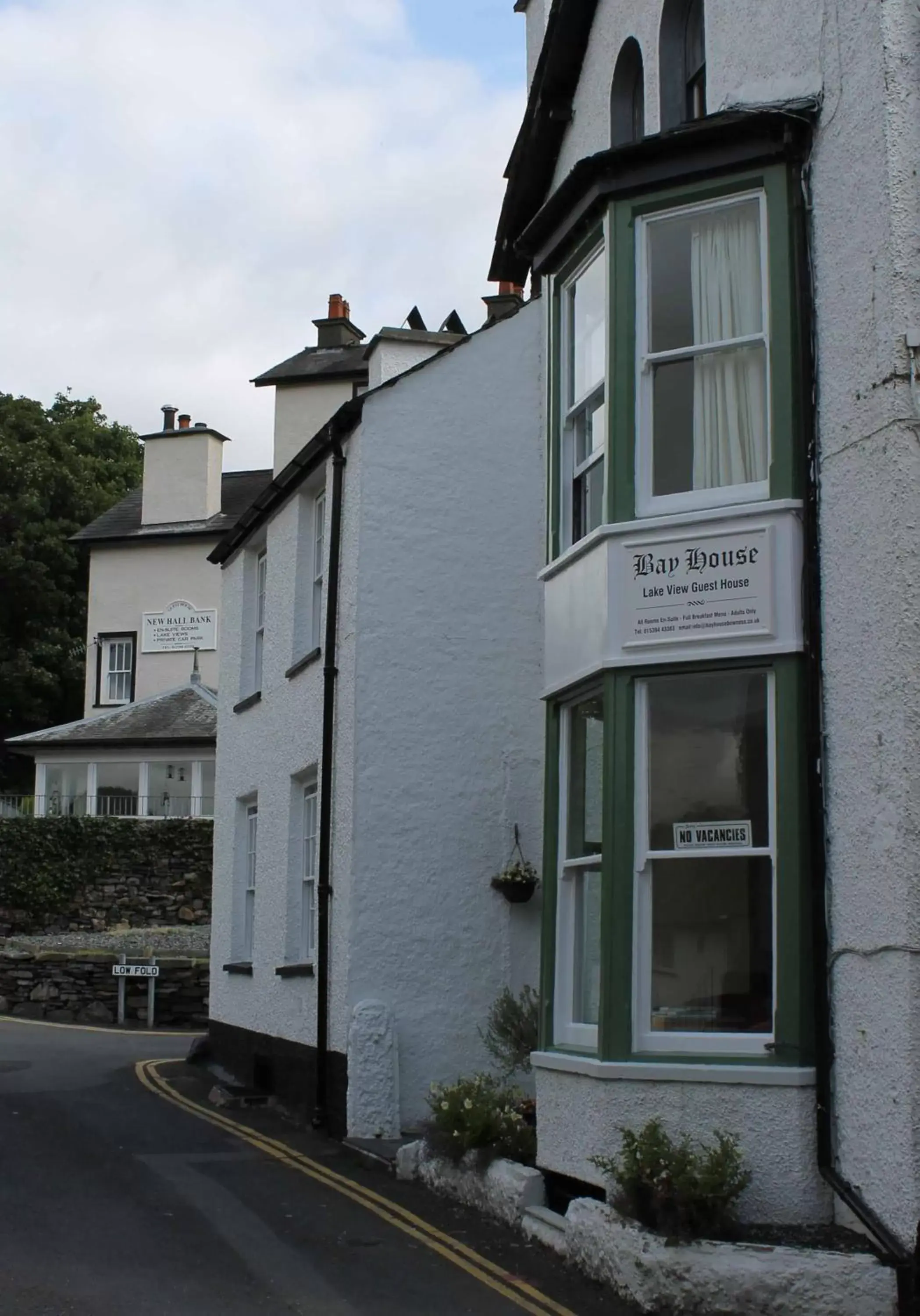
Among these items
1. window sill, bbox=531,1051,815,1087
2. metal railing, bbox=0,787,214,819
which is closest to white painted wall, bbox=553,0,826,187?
window sill, bbox=531,1051,815,1087

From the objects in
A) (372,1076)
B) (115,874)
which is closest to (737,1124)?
(372,1076)

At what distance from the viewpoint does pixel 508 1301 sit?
8.69m

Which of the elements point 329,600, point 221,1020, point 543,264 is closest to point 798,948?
point 543,264

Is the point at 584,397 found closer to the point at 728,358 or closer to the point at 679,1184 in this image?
the point at 728,358

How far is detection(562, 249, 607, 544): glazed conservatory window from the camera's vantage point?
11.1 metres

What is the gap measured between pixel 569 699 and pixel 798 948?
2.61 metres

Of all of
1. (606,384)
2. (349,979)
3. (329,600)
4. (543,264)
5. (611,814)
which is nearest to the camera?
(611,814)

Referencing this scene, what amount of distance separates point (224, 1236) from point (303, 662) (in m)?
6.72

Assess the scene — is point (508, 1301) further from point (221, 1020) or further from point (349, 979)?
point (221, 1020)

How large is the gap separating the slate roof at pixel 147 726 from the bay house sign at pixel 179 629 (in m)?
2.83

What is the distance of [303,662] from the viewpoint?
16.0 m

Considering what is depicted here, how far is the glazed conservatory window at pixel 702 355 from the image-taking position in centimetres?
1006

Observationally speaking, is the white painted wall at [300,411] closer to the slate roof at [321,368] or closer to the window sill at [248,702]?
the slate roof at [321,368]

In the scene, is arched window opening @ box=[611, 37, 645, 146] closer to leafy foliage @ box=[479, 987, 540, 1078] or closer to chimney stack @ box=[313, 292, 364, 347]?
leafy foliage @ box=[479, 987, 540, 1078]
